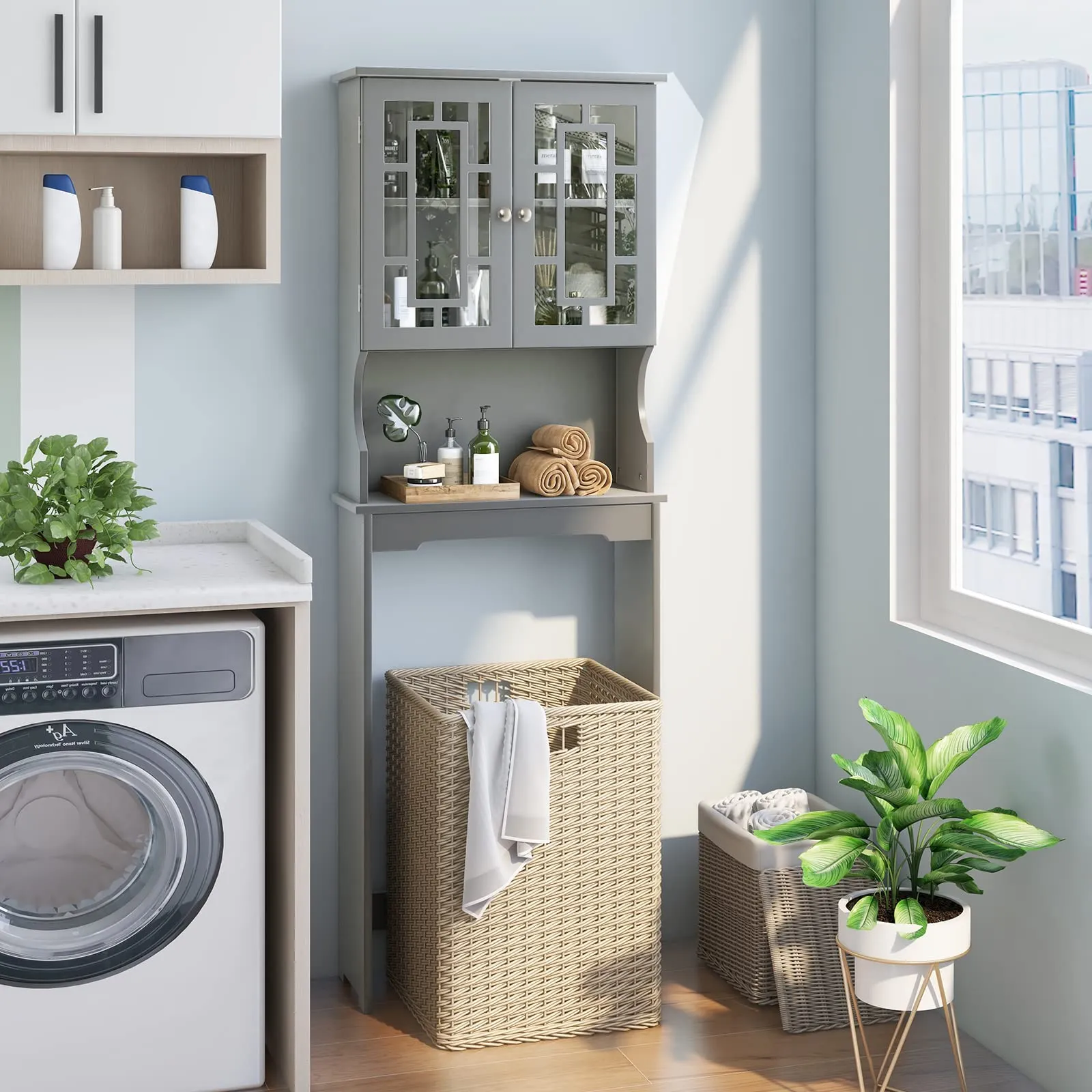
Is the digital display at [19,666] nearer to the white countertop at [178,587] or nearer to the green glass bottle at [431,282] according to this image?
the white countertop at [178,587]

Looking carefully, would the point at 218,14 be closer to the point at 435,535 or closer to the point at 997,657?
the point at 435,535

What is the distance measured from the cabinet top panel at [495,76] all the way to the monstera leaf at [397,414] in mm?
656

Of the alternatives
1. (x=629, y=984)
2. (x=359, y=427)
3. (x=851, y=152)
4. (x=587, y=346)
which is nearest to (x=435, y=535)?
(x=359, y=427)

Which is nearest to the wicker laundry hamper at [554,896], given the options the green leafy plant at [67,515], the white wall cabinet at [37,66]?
the green leafy plant at [67,515]

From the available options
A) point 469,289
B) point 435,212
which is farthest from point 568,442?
point 435,212

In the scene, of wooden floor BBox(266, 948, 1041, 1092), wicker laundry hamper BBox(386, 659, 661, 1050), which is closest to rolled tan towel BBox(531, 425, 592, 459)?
wicker laundry hamper BBox(386, 659, 661, 1050)

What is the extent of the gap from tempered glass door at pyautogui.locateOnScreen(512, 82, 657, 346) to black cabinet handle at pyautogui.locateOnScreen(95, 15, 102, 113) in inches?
31.5

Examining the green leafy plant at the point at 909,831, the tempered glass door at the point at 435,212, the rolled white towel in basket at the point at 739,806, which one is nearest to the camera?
the green leafy plant at the point at 909,831

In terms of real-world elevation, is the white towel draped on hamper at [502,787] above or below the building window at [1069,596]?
below

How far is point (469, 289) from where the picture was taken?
2.94 m

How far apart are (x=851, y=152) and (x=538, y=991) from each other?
193cm

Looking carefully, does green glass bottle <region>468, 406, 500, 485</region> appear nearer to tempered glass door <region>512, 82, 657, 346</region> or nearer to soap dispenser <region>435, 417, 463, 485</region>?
soap dispenser <region>435, 417, 463, 485</region>

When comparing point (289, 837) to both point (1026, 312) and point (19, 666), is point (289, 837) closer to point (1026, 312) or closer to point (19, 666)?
point (19, 666)

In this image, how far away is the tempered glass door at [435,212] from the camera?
2.88 meters
